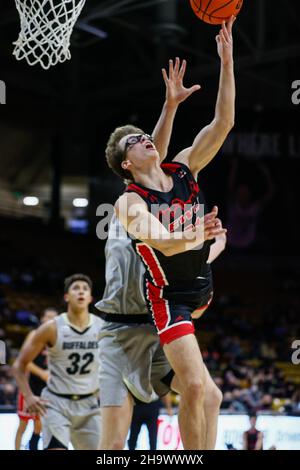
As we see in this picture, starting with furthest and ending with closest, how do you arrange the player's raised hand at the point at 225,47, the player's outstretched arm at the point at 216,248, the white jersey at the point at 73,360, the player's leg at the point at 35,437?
the player's leg at the point at 35,437 < the white jersey at the point at 73,360 < the player's outstretched arm at the point at 216,248 < the player's raised hand at the point at 225,47

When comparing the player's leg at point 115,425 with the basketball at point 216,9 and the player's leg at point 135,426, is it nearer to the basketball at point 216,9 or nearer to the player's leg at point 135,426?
the player's leg at point 135,426

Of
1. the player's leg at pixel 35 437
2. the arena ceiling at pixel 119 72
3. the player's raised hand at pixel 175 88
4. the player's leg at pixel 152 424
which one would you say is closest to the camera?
the player's raised hand at pixel 175 88

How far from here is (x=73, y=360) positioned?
6520mm

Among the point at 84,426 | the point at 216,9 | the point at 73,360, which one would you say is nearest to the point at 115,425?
the point at 84,426

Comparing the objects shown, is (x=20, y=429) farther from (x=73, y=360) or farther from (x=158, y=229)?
(x=158, y=229)

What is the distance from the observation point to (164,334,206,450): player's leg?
4082mm

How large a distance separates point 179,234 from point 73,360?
2.89 m

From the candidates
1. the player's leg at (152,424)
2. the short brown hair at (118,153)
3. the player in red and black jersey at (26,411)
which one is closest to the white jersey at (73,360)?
the player's leg at (152,424)

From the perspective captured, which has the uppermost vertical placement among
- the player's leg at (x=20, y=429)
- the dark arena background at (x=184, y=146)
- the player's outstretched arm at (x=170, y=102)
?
the dark arena background at (x=184, y=146)

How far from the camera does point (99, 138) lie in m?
22.5

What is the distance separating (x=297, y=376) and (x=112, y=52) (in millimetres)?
9955

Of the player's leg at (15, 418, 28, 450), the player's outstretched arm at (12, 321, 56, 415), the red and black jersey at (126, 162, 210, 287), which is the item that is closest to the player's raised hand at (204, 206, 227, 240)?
the red and black jersey at (126, 162, 210, 287)

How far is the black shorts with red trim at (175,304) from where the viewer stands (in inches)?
167

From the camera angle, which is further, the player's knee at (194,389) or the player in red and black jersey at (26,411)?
the player in red and black jersey at (26,411)
